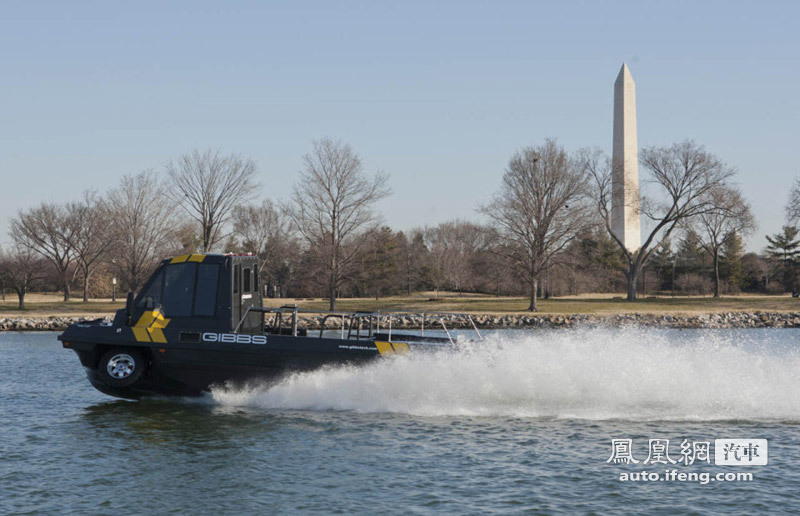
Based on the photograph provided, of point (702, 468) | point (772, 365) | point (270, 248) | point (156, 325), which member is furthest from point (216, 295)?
point (270, 248)

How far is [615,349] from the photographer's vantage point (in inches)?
598

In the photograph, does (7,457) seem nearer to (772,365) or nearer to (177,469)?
(177,469)

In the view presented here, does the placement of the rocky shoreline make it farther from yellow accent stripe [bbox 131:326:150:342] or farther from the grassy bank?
yellow accent stripe [bbox 131:326:150:342]

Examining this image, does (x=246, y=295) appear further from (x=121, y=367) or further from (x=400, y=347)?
(x=400, y=347)

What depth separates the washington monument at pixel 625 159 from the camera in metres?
59.6

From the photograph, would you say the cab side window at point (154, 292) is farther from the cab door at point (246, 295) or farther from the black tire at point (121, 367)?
the cab door at point (246, 295)

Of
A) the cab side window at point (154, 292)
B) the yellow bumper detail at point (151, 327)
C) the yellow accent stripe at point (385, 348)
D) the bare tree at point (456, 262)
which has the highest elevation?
the bare tree at point (456, 262)

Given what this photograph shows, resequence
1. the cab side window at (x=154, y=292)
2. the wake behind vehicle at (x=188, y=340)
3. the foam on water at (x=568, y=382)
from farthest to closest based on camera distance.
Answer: the cab side window at (x=154, y=292), the wake behind vehicle at (x=188, y=340), the foam on water at (x=568, y=382)

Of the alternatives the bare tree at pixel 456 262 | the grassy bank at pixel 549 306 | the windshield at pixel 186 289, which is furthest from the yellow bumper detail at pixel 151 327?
the bare tree at pixel 456 262

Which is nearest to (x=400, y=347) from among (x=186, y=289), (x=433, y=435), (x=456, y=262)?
(x=433, y=435)

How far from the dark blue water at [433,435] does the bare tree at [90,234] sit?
46.7m

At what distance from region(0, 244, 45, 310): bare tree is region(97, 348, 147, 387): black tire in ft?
148

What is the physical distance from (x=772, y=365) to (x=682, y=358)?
68.7 inches

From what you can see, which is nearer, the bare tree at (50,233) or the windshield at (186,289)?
the windshield at (186,289)
